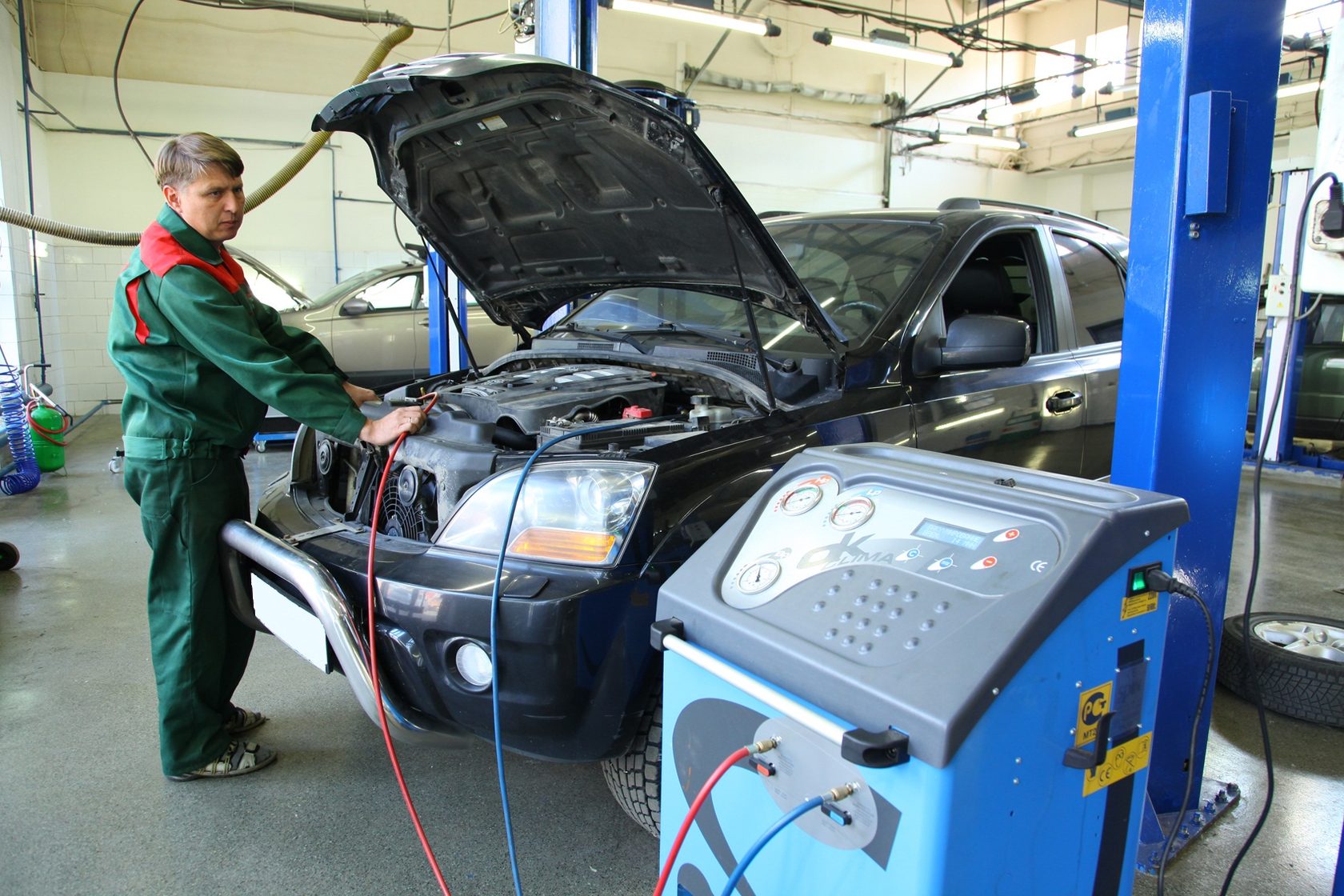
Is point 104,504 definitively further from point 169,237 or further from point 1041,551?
point 1041,551

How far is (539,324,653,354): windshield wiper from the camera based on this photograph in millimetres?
2604

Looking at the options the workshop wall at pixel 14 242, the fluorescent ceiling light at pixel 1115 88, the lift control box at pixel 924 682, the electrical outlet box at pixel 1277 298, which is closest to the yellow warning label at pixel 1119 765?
the lift control box at pixel 924 682

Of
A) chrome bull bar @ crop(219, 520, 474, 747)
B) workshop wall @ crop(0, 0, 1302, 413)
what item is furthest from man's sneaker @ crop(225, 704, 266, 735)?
workshop wall @ crop(0, 0, 1302, 413)

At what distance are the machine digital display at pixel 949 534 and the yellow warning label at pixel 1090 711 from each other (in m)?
0.23

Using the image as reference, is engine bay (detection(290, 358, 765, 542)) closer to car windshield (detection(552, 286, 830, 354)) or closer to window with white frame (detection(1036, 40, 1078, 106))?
car windshield (detection(552, 286, 830, 354))

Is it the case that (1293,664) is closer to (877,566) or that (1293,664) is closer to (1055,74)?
(877,566)

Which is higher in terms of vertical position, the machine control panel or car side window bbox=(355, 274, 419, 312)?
car side window bbox=(355, 274, 419, 312)

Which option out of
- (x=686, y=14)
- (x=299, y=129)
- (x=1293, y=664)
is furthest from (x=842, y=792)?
(x=299, y=129)

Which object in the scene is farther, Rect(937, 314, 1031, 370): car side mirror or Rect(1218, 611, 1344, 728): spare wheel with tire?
Rect(1218, 611, 1344, 728): spare wheel with tire

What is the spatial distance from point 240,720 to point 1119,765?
2.29 meters

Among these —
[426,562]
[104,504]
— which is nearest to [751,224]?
[426,562]

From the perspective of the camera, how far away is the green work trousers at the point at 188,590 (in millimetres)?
2131

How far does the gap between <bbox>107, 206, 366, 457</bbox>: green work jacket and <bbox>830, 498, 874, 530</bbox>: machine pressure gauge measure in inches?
48.1

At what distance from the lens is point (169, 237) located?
6.91ft
